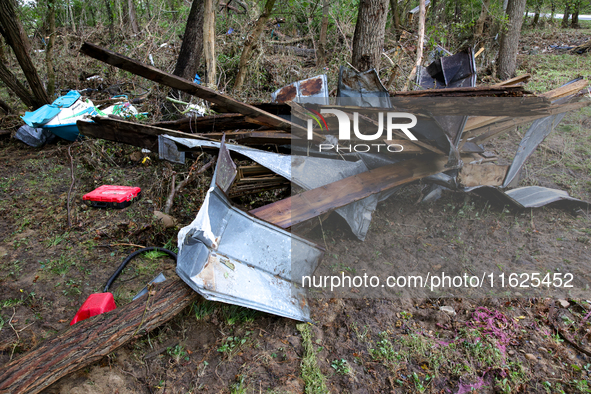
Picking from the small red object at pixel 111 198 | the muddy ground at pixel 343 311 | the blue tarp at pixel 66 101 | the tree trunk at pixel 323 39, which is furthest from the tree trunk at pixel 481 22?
the blue tarp at pixel 66 101

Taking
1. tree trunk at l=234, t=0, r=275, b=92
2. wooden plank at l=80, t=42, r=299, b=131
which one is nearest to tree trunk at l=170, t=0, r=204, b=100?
tree trunk at l=234, t=0, r=275, b=92

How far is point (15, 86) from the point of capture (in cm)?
612

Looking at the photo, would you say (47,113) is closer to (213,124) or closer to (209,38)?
(209,38)

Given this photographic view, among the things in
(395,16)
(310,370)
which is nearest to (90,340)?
(310,370)

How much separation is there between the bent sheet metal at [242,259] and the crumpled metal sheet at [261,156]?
1.91 feet

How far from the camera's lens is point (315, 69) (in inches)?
293

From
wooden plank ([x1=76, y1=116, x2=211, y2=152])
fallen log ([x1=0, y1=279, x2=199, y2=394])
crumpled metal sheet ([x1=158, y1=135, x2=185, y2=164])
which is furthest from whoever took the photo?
wooden plank ([x1=76, y1=116, x2=211, y2=152])

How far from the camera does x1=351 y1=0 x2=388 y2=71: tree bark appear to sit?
4.89m

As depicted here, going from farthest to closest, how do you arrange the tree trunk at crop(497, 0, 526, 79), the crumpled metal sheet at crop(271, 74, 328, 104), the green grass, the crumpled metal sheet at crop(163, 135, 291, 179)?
the tree trunk at crop(497, 0, 526, 79), the crumpled metal sheet at crop(271, 74, 328, 104), the crumpled metal sheet at crop(163, 135, 291, 179), the green grass

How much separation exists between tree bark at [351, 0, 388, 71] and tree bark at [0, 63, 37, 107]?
6.12 metres

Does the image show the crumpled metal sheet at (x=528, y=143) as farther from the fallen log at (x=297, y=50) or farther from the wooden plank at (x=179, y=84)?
the fallen log at (x=297, y=50)

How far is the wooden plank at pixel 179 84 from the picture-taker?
3170 millimetres

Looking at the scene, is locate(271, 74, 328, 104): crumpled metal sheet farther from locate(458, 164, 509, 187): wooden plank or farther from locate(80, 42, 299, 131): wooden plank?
locate(458, 164, 509, 187): wooden plank

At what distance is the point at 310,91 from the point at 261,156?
1.73m
